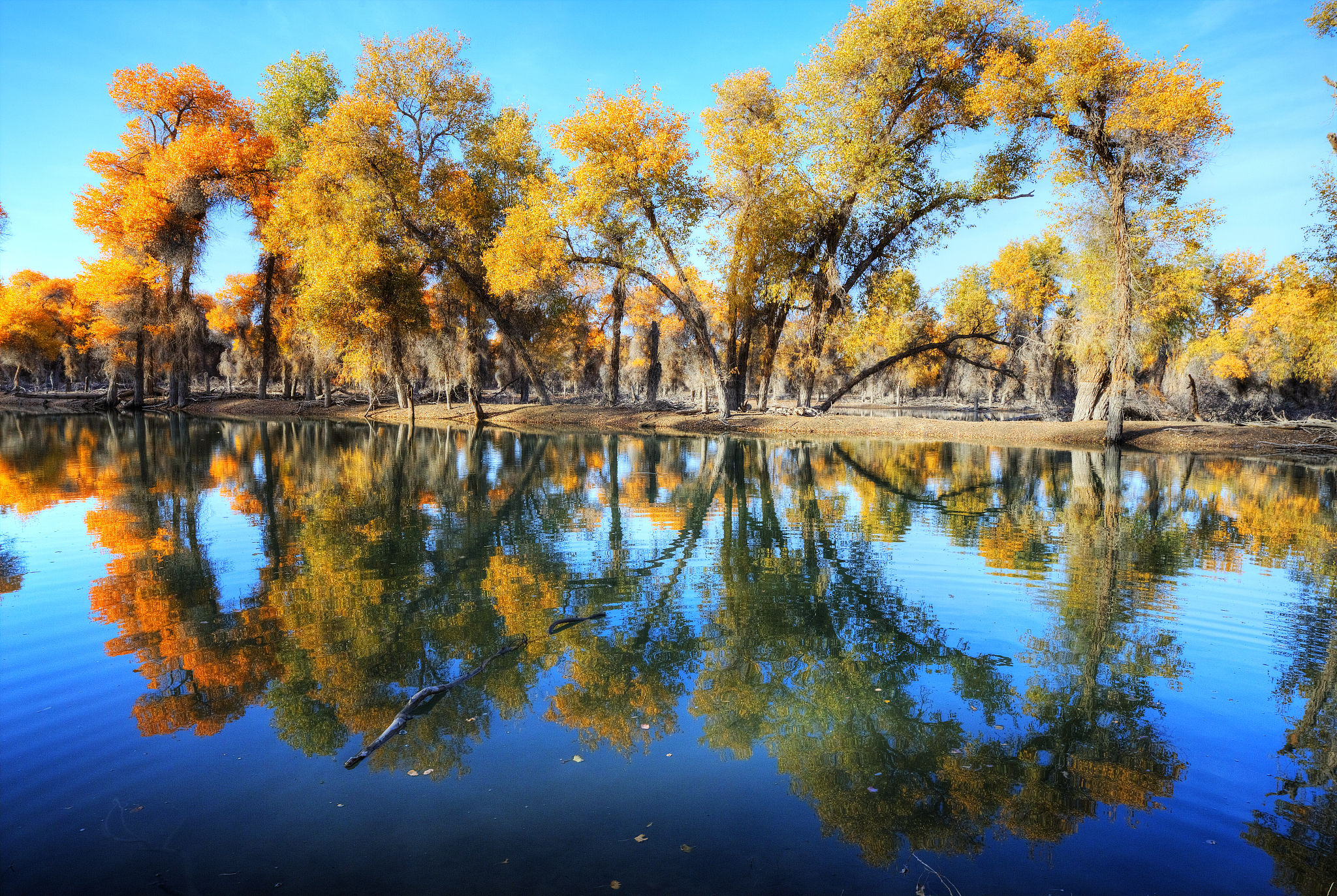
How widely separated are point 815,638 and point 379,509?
8479 millimetres

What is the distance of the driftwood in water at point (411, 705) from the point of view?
3812 millimetres

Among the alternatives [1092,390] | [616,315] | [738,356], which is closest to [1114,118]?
[1092,390]

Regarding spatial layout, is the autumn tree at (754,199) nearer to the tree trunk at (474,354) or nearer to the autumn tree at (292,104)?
the tree trunk at (474,354)

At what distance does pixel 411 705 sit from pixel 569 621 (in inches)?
82.6

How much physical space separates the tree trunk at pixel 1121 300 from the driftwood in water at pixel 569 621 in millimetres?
25042

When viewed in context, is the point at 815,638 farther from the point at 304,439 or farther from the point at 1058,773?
the point at 304,439

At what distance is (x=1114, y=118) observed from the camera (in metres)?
23.6

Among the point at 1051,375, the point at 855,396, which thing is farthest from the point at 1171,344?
the point at 855,396

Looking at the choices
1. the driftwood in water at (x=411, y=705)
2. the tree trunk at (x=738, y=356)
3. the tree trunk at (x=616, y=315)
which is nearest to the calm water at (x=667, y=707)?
the driftwood in water at (x=411, y=705)

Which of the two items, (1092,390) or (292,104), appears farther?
(292,104)

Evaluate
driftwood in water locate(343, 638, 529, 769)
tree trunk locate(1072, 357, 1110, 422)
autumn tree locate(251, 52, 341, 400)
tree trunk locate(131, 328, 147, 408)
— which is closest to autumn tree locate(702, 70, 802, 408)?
tree trunk locate(1072, 357, 1110, 422)

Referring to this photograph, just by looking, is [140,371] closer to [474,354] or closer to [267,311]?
[267,311]

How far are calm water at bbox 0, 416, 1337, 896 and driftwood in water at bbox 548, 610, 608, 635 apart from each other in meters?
0.10

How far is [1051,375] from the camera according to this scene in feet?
156
